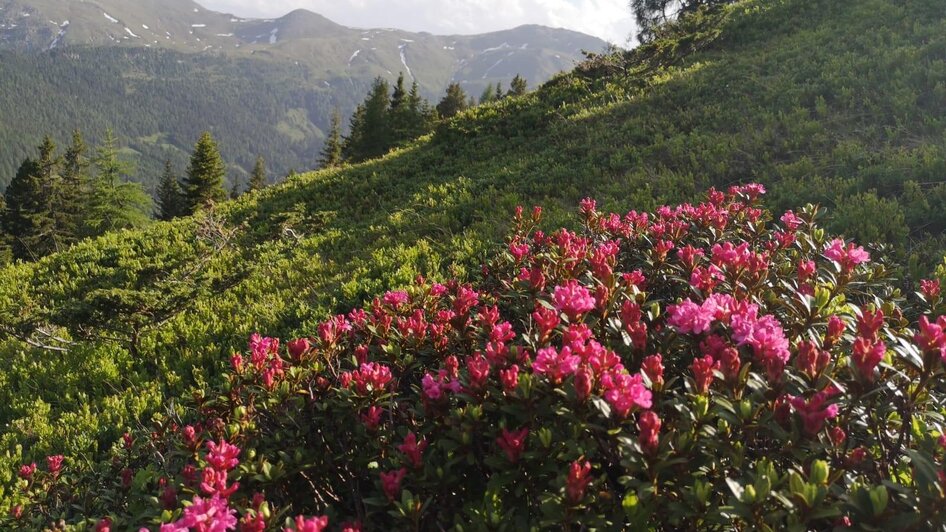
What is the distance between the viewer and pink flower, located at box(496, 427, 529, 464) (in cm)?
192

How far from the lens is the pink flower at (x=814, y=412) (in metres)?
1.69

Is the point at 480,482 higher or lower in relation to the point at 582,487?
lower

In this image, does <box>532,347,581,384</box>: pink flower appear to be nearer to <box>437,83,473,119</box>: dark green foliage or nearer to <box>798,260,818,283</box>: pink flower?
<box>798,260,818,283</box>: pink flower

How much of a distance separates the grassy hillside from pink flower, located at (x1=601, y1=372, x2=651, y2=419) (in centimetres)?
393

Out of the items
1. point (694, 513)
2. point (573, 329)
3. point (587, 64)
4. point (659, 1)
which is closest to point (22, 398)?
point (573, 329)

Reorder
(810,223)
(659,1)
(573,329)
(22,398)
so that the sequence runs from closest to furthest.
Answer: (573,329)
(810,223)
(22,398)
(659,1)

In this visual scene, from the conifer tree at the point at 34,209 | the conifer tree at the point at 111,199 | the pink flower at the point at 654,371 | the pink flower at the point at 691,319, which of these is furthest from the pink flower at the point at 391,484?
the conifer tree at the point at 34,209

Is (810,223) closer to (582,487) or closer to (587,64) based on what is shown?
(582,487)

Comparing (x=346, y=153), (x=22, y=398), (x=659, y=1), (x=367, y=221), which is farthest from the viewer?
(x=346, y=153)

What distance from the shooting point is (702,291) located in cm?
283

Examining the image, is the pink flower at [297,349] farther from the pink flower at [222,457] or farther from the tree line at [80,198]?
the tree line at [80,198]

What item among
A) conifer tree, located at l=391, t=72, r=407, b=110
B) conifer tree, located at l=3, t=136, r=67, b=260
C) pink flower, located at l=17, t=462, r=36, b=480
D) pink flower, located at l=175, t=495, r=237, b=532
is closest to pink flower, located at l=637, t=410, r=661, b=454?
pink flower, located at l=175, t=495, r=237, b=532

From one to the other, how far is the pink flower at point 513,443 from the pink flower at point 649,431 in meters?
0.44

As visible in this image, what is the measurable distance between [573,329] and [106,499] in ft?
9.39
